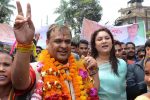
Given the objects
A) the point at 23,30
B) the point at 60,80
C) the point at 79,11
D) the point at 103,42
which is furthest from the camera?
the point at 79,11

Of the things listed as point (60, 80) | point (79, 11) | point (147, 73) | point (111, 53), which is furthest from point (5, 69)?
point (79, 11)

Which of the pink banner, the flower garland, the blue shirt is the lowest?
the blue shirt

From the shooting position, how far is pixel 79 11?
4072 centimetres

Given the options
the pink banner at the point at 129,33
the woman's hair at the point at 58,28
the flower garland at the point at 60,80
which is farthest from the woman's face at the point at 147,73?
the pink banner at the point at 129,33

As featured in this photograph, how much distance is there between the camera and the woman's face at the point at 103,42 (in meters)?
4.05

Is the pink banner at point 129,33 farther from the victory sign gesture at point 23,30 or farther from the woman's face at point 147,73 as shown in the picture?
the victory sign gesture at point 23,30

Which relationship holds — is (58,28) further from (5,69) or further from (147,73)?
(147,73)

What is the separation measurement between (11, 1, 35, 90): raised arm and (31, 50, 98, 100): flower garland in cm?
37

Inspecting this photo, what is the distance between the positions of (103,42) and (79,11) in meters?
36.9

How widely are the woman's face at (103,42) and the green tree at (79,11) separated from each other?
33606mm

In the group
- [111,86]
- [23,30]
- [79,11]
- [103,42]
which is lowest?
[111,86]

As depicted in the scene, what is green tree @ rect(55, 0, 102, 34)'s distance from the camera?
3866cm

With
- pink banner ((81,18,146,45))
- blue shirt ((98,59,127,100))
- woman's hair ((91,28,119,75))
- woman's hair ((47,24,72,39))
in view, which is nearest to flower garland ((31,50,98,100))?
woman's hair ((47,24,72,39))

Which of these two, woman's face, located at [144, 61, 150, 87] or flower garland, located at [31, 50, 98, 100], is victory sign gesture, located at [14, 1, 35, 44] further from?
woman's face, located at [144, 61, 150, 87]
